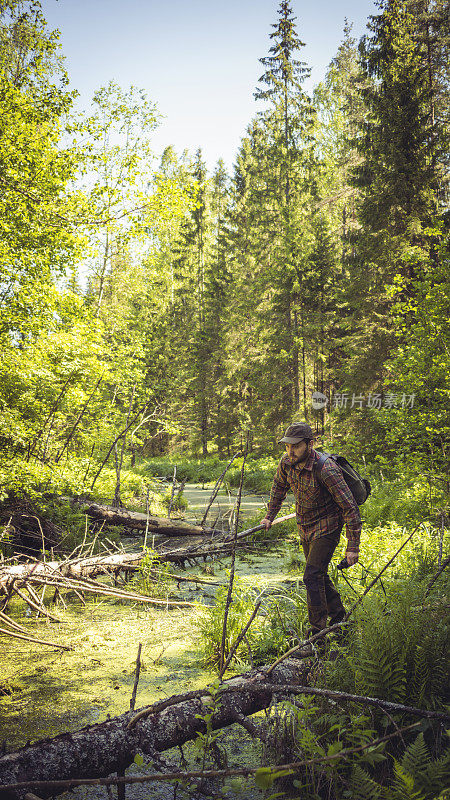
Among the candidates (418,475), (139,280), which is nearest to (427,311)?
(418,475)

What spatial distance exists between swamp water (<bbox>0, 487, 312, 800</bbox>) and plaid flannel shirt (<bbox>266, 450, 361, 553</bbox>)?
868 mm

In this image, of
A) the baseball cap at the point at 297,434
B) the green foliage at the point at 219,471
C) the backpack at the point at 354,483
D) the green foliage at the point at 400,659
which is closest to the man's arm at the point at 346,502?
the backpack at the point at 354,483

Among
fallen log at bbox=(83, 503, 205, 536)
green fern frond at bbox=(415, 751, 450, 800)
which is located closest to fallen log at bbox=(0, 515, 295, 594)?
fallen log at bbox=(83, 503, 205, 536)

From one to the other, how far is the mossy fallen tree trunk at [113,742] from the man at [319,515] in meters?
0.99

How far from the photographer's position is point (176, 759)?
2764 millimetres

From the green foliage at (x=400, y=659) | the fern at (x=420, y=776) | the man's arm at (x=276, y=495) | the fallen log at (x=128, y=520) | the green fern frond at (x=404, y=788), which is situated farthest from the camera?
the fallen log at (x=128, y=520)

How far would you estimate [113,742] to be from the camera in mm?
2232

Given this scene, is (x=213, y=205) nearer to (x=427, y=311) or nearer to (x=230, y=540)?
(x=427, y=311)

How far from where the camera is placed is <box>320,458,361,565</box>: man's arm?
11.5ft

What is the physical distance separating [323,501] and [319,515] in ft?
0.40

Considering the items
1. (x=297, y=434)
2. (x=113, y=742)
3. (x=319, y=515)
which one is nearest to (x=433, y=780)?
(x=113, y=742)

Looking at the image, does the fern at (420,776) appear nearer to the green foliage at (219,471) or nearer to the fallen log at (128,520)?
the fallen log at (128,520)

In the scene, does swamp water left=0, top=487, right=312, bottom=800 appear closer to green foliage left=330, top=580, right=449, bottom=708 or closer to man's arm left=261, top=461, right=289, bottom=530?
man's arm left=261, top=461, right=289, bottom=530

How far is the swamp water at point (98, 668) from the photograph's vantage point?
3117 millimetres
